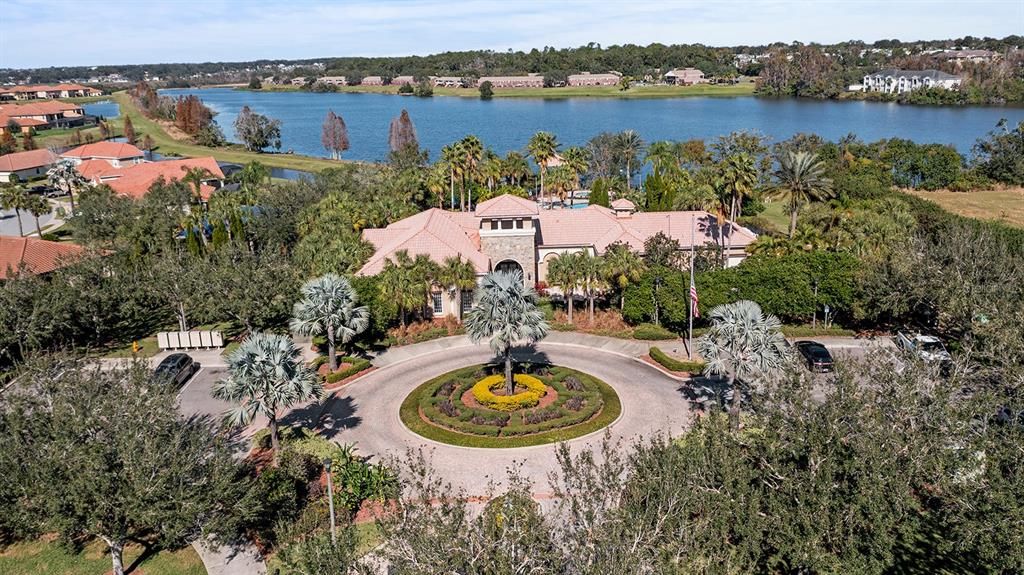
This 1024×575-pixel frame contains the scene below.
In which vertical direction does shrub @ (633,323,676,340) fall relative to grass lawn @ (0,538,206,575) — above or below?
above

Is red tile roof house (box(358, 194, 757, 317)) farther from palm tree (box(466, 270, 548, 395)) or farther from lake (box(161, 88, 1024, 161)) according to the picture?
lake (box(161, 88, 1024, 161))

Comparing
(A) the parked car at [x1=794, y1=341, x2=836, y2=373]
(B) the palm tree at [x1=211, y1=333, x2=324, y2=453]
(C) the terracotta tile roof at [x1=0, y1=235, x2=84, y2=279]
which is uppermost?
(C) the terracotta tile roof at [x1=0, y1=235, x2=84, y2=279]

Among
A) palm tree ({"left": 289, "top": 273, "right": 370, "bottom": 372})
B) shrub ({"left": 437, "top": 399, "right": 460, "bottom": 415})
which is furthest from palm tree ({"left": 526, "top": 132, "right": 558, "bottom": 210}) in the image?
shrub ({"left": 437, "top": 399, "right": 460, "bottom": 415})

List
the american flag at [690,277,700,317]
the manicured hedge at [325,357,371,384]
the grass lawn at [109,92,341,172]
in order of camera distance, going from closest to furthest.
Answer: the manicured hedge at [325,357,371,384], the american flag at [690,277,700,317], the grass lawn at [109,92,341,172]

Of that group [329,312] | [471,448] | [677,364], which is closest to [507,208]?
[329,312]

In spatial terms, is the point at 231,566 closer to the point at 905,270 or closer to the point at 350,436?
the point at 350,436

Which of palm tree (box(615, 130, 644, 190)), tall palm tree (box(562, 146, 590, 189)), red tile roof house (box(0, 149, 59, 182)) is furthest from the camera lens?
red tile roof house (box(0, 149, 59, 182))

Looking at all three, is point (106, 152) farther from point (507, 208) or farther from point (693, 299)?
point (693, 299)

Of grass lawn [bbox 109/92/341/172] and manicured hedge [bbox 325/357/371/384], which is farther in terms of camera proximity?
grass lawn [bbox 109/92/341/172]
